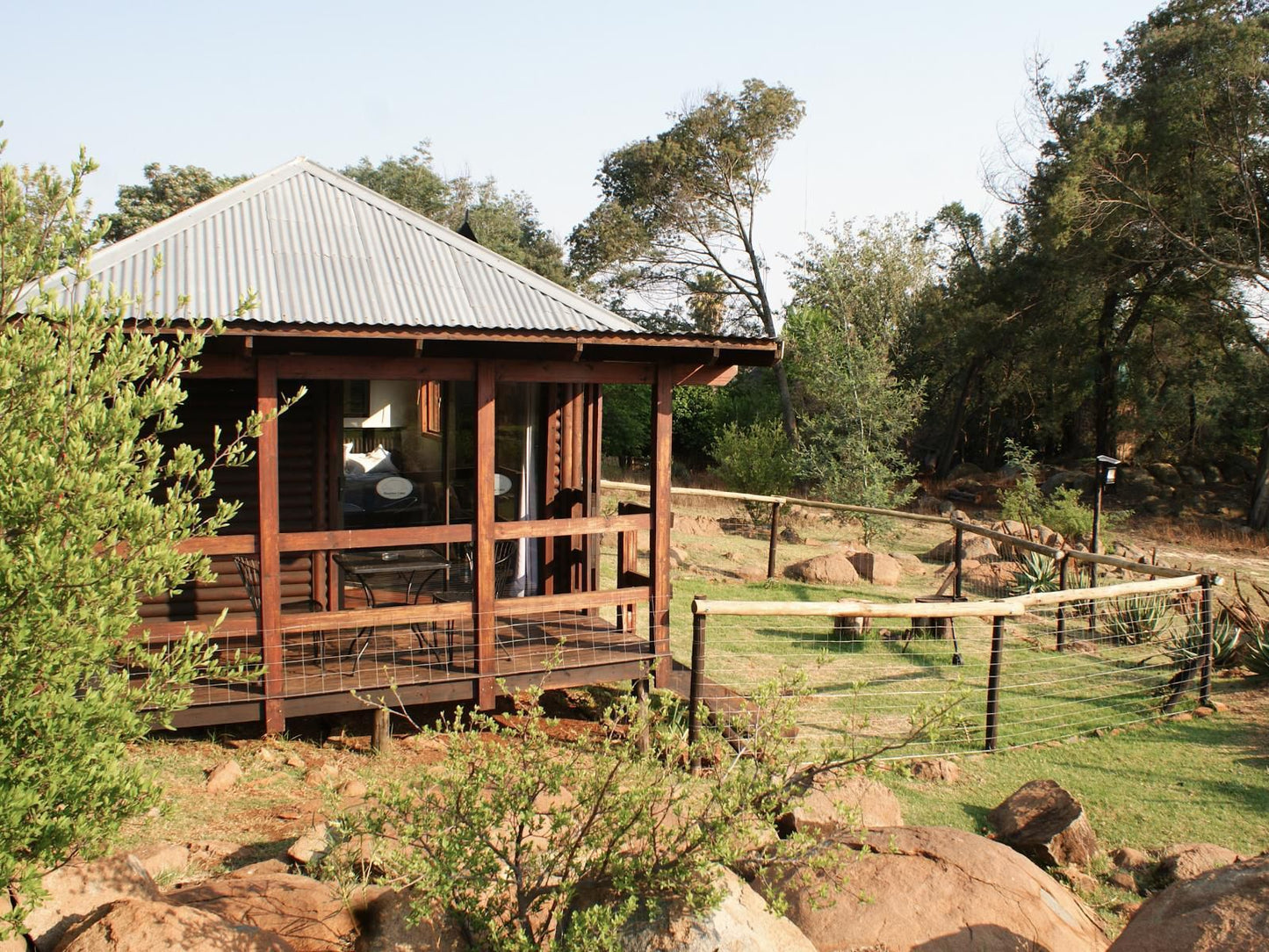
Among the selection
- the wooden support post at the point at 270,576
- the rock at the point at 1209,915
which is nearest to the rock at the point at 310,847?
the wooden support post at the point at 270,576

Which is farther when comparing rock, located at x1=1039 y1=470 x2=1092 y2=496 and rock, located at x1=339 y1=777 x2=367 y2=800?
rock, located at x1=1039 y1=470 x2=1092 y2=496

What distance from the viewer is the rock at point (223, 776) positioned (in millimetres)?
6219

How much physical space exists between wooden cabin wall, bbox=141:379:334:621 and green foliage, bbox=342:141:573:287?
2666cm

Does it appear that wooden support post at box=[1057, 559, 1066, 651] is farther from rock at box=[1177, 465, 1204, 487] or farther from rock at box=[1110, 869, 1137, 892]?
rock at box=[1177, 465, 1204, 487]

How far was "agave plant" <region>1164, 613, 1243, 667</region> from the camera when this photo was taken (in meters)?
8.84

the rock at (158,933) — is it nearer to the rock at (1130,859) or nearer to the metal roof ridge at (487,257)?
the rock at (1130,859)

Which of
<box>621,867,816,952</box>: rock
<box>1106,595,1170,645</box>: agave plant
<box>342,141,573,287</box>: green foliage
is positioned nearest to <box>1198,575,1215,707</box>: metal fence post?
<box>1106,595,1170,645</box>: agave plant

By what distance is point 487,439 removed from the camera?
7.18 metres

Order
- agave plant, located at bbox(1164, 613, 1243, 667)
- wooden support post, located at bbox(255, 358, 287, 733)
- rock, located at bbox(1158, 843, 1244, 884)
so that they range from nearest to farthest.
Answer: rock, located at bbox(1158, 843, 1244, 884) < wooden support post, located at bbox(255, 358, 287, 733) < agave plant, located at bbox(1164, 613, 1243, 667)

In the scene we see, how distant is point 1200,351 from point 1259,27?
23.6 feet

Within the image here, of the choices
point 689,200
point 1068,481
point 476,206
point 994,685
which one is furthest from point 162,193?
point 994,685

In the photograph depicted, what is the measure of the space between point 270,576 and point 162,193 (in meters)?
38.1

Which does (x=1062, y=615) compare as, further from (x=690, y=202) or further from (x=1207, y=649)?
(x=690, y=202)

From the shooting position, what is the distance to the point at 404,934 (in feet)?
12.7
